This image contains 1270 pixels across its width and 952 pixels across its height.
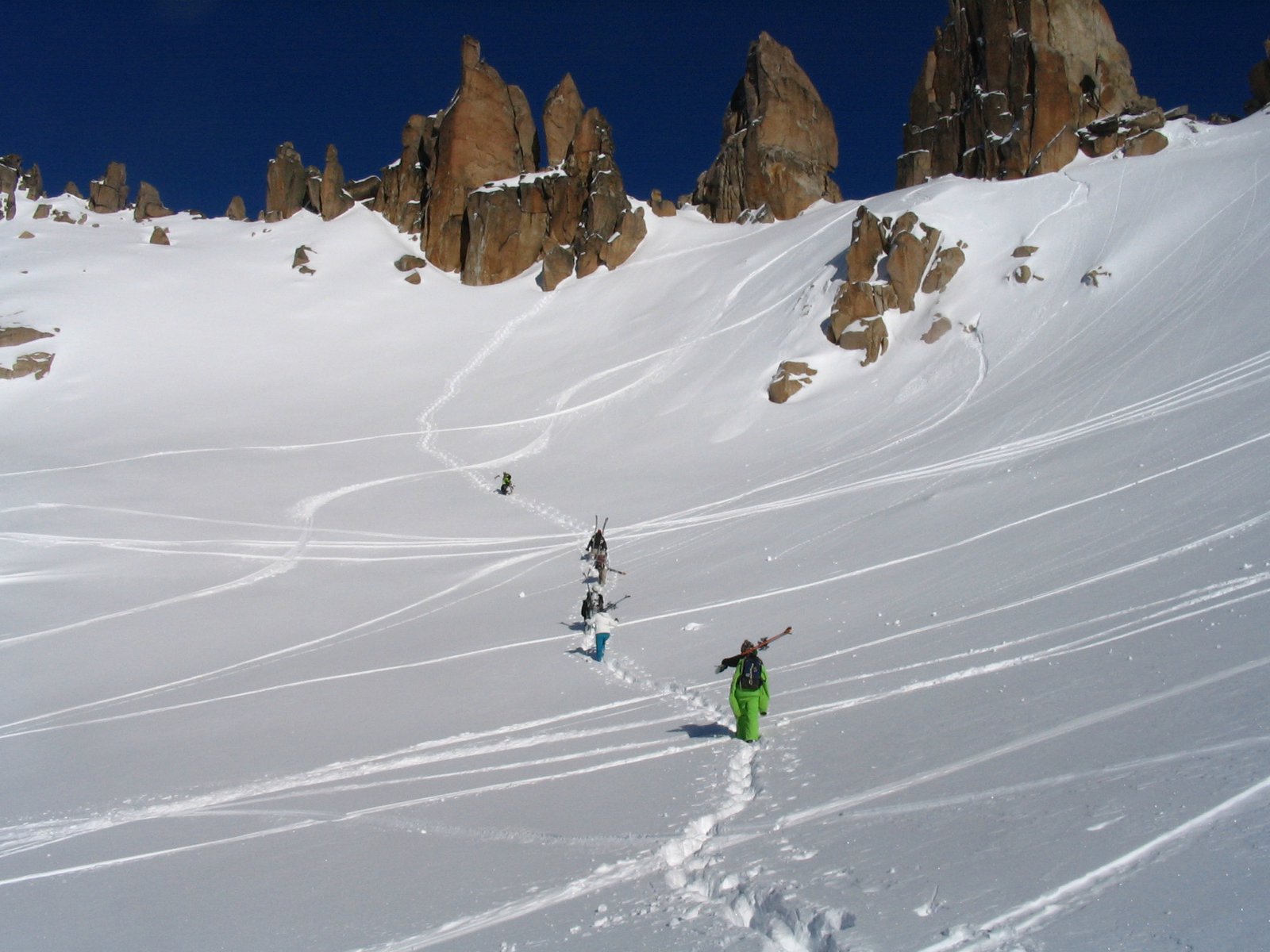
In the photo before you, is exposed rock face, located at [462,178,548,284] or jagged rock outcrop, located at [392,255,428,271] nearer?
exposed rock face, located at [462,178,548,284]

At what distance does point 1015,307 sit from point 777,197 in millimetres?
28838

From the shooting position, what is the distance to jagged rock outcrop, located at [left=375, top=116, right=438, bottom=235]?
204ft

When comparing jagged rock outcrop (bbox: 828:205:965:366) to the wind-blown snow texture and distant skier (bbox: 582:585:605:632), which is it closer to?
the wind-blown snow texture

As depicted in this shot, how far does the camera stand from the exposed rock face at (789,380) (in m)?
29.3

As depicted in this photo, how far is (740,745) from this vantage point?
7.96 m

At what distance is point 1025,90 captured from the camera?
4325cm

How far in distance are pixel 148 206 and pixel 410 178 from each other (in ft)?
78.5

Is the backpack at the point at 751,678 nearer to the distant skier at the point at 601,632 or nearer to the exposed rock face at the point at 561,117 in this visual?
the distant skier at the point at 601,632

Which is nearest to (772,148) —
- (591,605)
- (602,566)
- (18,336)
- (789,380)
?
(789,380)

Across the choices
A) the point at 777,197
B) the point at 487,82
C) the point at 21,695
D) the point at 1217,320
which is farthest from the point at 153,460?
the point at 487,82

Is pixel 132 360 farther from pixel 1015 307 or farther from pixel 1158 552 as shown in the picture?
pixel 1158 552

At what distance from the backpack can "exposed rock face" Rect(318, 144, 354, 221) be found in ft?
212

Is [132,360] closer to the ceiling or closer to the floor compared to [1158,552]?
closer to the ceiling

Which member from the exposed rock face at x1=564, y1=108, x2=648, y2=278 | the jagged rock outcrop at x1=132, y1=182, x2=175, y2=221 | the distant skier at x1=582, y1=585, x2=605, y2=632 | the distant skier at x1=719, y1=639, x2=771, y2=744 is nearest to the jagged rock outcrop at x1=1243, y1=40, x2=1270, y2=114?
the exposed rock face at x1=564, y1=108, x2=648, y2=278
